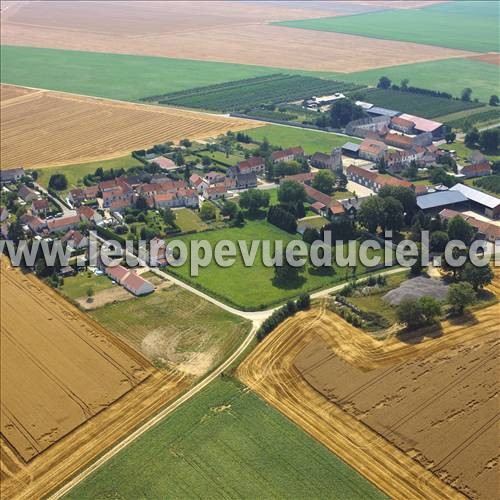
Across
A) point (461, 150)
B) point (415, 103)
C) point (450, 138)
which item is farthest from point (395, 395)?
point (415, 103)

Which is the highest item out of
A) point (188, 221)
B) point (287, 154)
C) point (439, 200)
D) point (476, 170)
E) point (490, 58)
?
point (490, 58)

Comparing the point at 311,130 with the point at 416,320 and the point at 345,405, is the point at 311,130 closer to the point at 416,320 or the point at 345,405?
the point at 416,320

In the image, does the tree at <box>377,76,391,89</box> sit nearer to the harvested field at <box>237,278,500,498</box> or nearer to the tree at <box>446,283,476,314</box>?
the harvested field at <box>237,278,500,498</box>

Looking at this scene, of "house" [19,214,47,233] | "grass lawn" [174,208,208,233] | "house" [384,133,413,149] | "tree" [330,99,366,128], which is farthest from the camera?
"tree" [330,99,366,128]

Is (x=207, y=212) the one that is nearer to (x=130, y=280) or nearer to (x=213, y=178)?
(x=213, y=178)

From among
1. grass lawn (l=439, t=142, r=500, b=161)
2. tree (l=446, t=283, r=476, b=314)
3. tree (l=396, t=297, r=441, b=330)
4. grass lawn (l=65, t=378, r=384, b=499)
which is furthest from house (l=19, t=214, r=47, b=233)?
grass lawn (l=439, t=142, r=500, b=161)

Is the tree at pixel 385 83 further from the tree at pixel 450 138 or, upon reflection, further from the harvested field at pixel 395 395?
the harvested field at pixel 395 395
